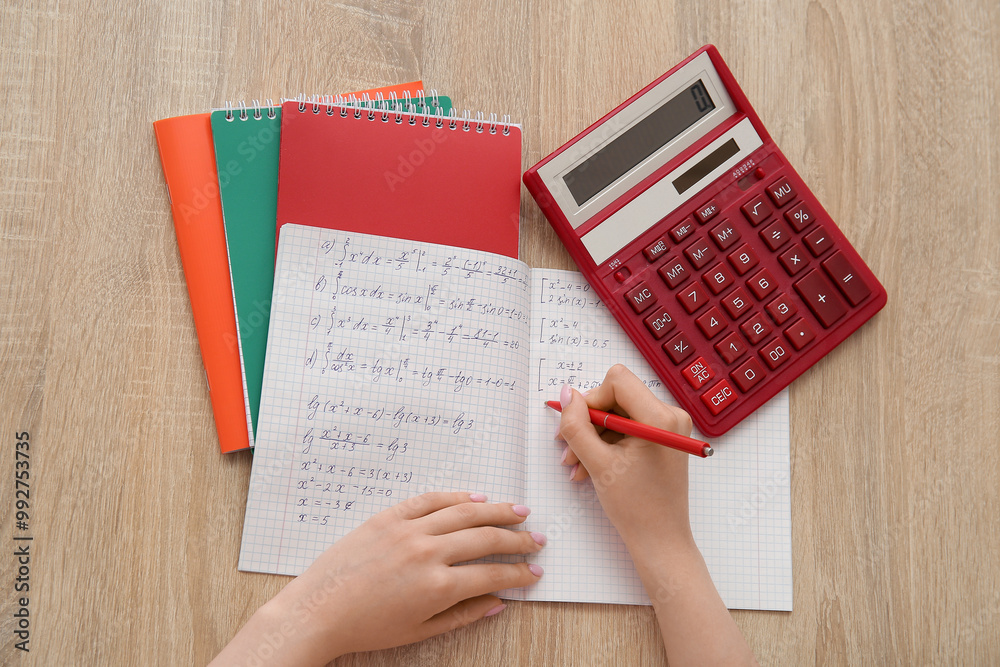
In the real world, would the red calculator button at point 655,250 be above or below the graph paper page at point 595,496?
above

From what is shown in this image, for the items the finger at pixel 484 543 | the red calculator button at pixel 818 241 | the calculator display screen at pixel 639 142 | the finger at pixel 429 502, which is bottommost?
the finger at pixel 484 543

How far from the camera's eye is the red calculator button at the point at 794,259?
2.17 feet

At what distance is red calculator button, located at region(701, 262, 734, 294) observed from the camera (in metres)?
0.65

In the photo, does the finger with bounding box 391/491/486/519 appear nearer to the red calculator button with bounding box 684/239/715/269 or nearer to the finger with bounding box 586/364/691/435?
the finger with bounding box 586/364/691/435

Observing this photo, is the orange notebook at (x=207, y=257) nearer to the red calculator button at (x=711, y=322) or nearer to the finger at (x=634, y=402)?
the finger at (x=634, y=402)

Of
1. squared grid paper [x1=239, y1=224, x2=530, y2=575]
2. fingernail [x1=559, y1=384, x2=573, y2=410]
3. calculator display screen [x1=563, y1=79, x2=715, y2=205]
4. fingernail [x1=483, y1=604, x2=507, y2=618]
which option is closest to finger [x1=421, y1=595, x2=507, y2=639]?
fingernail [x1=483, y1=604, x2=507, y2=618]

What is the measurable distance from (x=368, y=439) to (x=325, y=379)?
0.08 meters

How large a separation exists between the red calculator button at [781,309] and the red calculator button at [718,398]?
0.09m

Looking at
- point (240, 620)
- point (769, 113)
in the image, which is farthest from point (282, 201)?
point (769, 113)

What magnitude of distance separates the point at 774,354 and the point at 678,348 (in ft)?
0.34

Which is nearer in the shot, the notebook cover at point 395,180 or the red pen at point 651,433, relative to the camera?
the red pen at point 651,433

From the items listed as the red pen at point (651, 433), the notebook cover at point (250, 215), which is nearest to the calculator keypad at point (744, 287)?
the red pen at point (651, 433)

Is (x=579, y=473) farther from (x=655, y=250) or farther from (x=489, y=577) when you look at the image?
(x=655, y=250)

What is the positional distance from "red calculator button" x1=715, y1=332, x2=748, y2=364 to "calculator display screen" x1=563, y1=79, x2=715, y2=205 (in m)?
0.21
